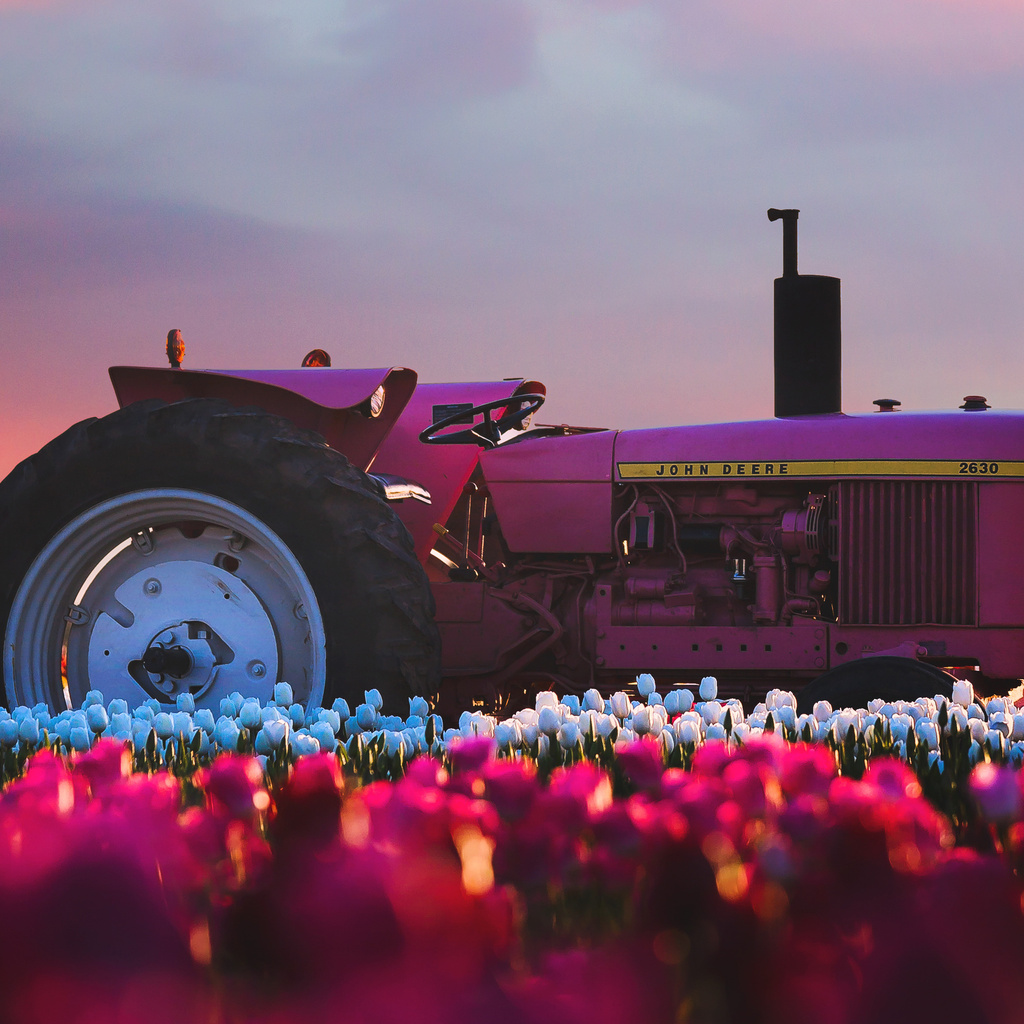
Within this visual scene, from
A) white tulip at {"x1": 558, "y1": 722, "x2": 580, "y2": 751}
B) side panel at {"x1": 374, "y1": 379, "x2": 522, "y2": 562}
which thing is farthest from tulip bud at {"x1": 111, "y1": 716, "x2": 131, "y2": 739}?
side panel at {"x1": 374, "y1": 379, "x2": 522, "y2": 562}

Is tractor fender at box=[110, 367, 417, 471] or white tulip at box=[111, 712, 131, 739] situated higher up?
tractor fender at box=[110, 367, 417, 471]

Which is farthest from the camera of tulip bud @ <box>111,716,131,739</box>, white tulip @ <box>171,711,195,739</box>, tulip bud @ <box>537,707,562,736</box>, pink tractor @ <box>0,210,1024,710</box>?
pink tractor @ <box>0,210,1024,710</box>

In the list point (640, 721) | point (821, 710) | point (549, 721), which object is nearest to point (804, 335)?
point (821, 710)

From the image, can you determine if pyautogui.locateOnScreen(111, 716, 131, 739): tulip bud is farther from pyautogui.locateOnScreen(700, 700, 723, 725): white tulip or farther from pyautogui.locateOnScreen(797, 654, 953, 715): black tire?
pyautogui.locateOnScreen(797, 654, 953, 715): black tire

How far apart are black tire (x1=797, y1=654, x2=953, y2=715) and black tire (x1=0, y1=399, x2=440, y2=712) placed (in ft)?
3.92

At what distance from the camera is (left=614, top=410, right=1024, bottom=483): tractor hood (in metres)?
4.07

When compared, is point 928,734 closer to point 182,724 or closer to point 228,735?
point 228,735

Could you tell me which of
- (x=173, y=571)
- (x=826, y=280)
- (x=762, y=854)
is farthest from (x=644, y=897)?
(x=826, y=280)

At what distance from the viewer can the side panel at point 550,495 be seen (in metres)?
4.26

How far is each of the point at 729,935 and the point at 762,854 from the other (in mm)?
206

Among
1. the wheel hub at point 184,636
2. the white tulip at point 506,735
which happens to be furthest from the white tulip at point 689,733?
the wheel hub at point 184,636

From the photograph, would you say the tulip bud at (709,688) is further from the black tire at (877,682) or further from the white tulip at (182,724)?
the white tulip at (182,724)

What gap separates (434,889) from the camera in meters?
0.79

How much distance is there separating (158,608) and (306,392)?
2.71 ft
